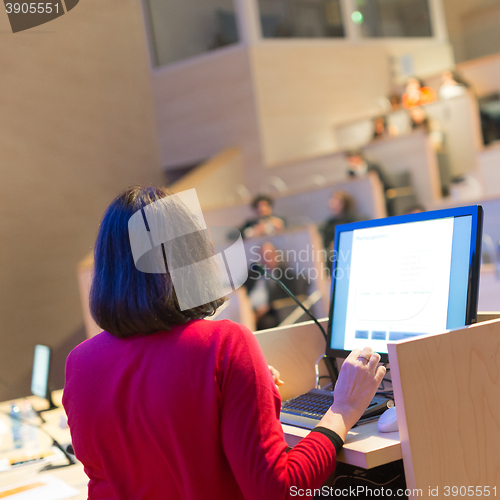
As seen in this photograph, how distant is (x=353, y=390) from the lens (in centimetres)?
94

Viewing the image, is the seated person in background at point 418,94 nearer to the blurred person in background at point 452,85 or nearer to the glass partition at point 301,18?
the blurred person in background at point 452,85

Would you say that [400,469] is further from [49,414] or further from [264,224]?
[264,224]

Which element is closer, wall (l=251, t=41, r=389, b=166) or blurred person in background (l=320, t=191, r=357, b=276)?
blurred person in background (l=320, t=191, r=357, b=276)

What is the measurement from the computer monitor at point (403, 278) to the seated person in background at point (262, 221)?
358 centimetres

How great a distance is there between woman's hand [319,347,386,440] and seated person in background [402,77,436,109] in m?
6.50

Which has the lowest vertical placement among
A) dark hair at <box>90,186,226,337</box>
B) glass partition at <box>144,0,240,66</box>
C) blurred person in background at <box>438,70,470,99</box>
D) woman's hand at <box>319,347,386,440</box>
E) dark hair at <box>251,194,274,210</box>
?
woman's hand at <box>319,347,386,440</box>

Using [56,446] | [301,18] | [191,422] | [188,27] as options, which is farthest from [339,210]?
[191,422]

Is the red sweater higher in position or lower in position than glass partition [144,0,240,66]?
lower

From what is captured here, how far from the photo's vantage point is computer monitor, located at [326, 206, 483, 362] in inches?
39.0

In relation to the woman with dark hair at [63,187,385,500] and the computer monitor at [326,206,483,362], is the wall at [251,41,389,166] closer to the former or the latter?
the computer monitor at [326,206,483,362]

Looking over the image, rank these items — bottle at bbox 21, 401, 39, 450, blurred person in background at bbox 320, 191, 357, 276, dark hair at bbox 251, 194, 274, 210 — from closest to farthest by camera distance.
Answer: bottle at bbox 21, 401, 39, 450 → blurred person in background at bbox 320, 191, 357, 276 → dark hair at bbox 251, 194, 274, 210

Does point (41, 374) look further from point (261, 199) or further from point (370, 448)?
point (261, 199)

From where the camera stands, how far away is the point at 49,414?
2.00 meters

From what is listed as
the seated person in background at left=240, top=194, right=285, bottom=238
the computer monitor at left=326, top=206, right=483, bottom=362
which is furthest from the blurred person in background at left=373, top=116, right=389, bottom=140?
the computer monitor at left=326, top=206, right=483, bottom=362
